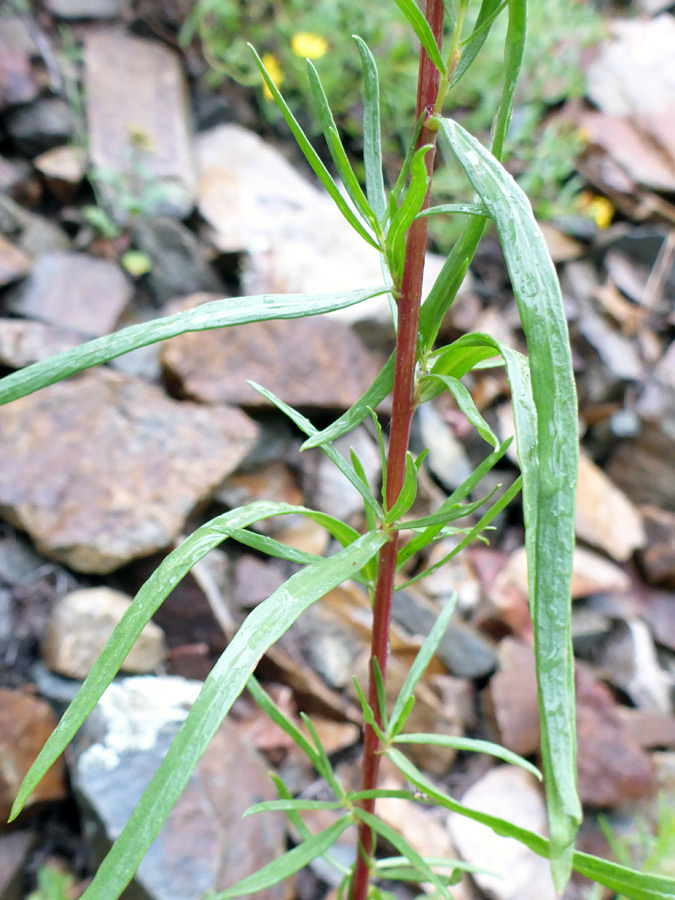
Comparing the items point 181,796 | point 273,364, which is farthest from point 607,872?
point 273,364

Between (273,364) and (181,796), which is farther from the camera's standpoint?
(273,364)

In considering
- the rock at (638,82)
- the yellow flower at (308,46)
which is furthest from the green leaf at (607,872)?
the rock at (638,82)

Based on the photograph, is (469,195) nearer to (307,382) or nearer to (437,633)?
(307,382)

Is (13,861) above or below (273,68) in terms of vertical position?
below

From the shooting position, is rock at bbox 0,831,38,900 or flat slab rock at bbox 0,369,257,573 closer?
rock at bbox 0,831,38,900

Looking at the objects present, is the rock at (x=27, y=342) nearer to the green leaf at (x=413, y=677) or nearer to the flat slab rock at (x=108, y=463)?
the flat slab rock at (x=108, y=463)

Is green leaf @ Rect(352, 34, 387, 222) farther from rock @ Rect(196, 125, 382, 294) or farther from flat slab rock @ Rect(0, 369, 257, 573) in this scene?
rock @ Rect(196, 125, 382, 294)

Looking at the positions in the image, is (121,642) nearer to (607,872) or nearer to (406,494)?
(406,494)

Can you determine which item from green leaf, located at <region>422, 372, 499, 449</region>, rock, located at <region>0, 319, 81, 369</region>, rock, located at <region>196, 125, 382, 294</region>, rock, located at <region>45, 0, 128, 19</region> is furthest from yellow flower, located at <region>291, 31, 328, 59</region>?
green leaf, located at <region>422, 372, 499, 449</region>
